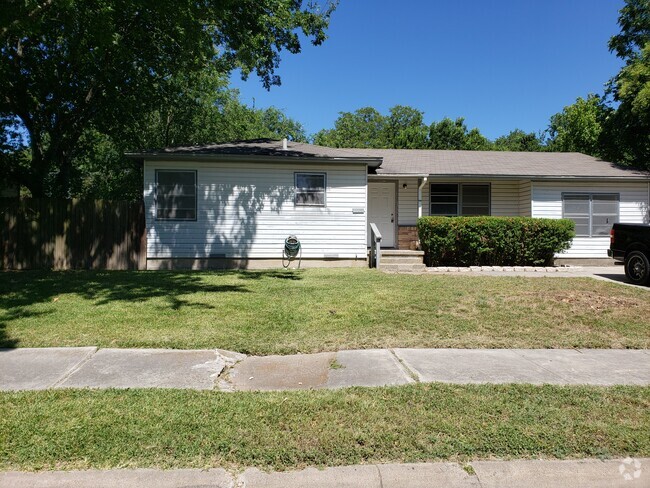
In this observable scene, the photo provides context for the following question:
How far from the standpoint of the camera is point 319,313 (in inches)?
270

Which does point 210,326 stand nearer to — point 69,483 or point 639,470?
point 69,483

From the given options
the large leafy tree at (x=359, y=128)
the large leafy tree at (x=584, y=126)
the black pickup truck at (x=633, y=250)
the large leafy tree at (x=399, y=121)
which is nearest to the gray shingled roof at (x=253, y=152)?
the black pickup truck at (x=633, y=250)

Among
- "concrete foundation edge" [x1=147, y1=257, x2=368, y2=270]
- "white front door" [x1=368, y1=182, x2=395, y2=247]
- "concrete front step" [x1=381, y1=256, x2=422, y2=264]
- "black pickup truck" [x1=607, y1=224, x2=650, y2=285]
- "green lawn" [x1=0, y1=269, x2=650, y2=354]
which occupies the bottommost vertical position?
"green lawn" [x1=0, y1=269, x2=650, y2=354]

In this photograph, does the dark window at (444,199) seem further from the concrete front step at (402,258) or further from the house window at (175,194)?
the house window at (175,194)

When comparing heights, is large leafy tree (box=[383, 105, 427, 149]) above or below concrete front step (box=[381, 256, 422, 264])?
above

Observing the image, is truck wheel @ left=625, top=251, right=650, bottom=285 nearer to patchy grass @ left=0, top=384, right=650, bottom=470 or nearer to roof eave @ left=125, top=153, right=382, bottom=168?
roof eave @ left=125, top=153, right=382, bottom=168

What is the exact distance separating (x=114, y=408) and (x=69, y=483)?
3.02 feet

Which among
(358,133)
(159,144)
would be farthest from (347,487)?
(358,133)

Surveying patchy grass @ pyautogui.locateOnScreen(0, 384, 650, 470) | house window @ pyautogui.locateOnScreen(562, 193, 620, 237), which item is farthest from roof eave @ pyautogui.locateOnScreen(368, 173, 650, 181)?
patchy grass @ pyautogui.locateOnScreen(0, 384, 650, 470)

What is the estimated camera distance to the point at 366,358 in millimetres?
5035

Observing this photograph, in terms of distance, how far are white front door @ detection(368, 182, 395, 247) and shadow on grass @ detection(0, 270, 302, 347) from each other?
548 cm

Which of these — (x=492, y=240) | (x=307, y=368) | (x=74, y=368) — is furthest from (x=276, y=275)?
(x=492, y=240)

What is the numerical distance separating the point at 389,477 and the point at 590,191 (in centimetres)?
1561

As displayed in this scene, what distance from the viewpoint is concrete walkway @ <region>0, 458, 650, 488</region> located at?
2.64m
